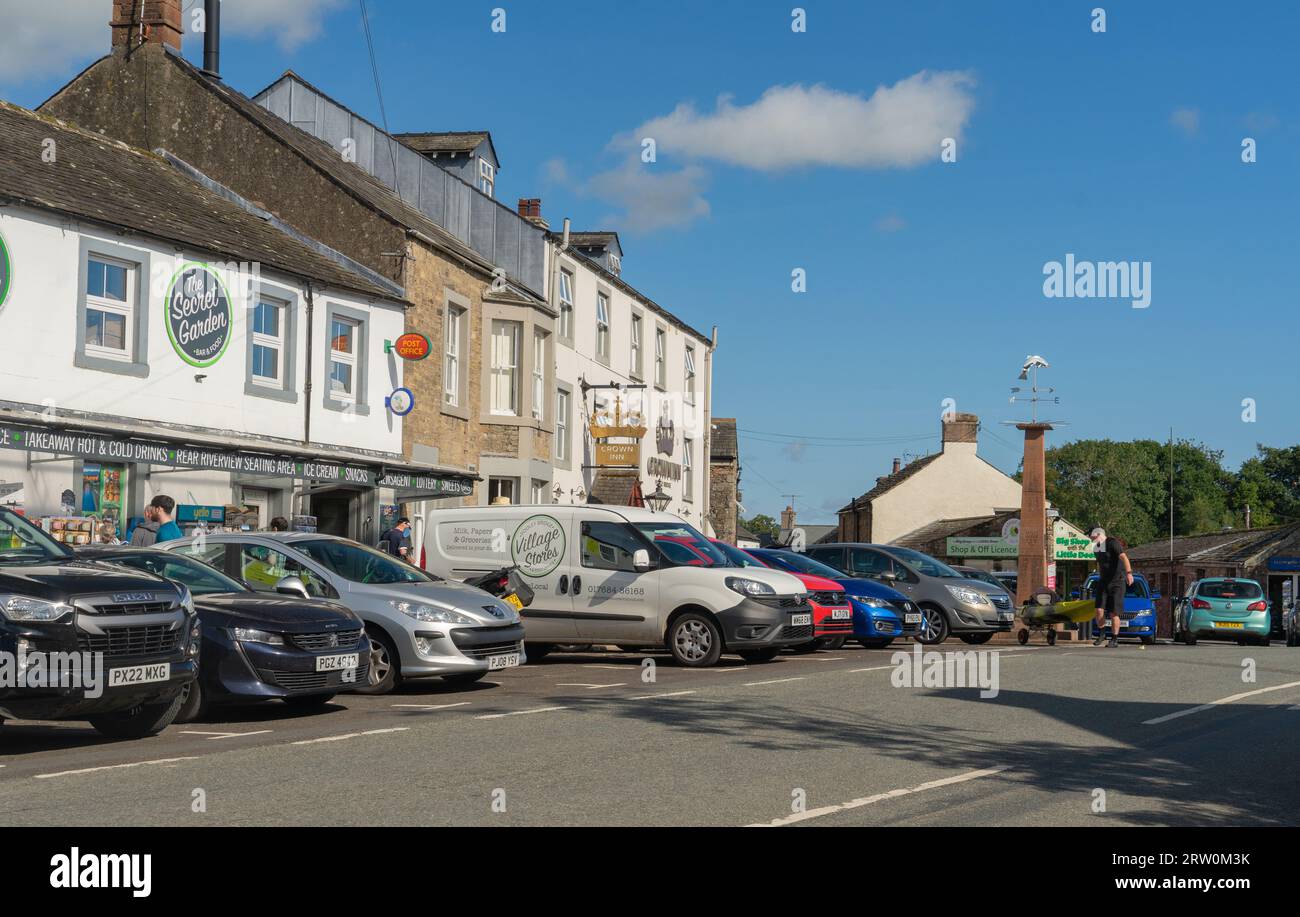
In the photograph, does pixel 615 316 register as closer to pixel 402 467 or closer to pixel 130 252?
pixel 402 467

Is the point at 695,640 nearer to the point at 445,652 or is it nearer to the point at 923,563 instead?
the point at 445,652

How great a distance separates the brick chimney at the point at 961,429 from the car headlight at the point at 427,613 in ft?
215

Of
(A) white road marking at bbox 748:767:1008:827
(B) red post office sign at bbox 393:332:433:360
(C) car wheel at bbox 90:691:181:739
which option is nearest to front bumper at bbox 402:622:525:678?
(C) car wheel at bbox 90:691:181:739

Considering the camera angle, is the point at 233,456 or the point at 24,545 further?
the point at 233,456

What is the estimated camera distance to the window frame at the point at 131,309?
63.1 ft

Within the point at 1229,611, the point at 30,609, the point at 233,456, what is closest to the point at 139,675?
the point at 30,609

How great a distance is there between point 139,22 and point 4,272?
10837 mm

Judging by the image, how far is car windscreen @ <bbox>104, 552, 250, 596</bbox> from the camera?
1238 cm

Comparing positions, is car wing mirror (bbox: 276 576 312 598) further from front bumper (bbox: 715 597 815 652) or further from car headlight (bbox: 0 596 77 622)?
front bumper (bbox: 715 597 815 652)

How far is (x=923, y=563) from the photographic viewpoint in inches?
924

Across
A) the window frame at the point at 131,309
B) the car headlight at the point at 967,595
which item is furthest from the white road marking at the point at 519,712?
the car headlight at the point at 967,595

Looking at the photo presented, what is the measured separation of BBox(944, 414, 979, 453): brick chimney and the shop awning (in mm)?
55493
